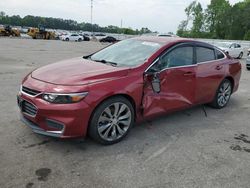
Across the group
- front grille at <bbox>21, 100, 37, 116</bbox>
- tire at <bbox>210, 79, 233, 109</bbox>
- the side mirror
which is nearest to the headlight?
front grille at <bbox>21, 100, 37, 116</bbox>

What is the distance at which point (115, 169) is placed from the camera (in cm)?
338

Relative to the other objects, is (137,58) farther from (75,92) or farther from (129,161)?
(129,161)

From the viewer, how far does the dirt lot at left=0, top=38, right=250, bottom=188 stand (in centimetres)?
316

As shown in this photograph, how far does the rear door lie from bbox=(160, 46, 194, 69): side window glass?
229 millimetres

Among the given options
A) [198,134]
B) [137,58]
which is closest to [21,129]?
[137,58]

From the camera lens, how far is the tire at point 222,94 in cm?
598

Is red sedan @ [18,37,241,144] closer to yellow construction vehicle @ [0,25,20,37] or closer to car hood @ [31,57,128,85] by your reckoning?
car hood @ [31,57,128,85]

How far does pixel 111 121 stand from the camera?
13.1ft

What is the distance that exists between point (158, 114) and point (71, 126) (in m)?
1.60

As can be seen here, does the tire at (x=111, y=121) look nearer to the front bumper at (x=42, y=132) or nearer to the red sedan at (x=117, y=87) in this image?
the red sedan at (x=117, y=87)

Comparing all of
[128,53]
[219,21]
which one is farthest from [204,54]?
[219,21]

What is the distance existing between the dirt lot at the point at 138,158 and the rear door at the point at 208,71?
691 mm

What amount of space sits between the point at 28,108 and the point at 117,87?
1262mm

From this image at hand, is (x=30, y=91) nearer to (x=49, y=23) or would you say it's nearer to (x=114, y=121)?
(x=114, y=121)
